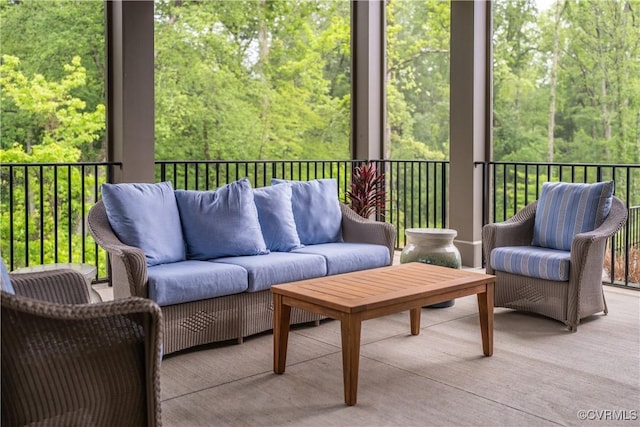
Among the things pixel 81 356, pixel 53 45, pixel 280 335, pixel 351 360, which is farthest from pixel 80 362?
pixel 53 45

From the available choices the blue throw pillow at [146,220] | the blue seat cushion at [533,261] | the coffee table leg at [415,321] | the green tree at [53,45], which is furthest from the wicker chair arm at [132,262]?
the green tree at [53,45]

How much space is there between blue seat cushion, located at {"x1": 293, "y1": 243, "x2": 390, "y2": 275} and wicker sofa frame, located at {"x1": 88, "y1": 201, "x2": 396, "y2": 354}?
405 mm

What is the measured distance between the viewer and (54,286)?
2.38m

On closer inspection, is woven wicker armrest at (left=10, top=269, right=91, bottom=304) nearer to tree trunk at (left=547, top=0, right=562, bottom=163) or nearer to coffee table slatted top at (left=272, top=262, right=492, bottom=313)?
coffee table slatted top at (left=272, top=262, right=492, bottom=313)

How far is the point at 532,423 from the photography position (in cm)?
254

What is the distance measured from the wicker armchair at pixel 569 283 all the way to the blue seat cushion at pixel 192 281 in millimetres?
1750

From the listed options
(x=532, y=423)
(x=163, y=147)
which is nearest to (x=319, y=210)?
(x=532, y=423)

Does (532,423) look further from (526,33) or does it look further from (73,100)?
(526,33)

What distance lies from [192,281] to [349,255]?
1188mm

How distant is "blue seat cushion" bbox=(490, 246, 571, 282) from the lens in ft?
13.0

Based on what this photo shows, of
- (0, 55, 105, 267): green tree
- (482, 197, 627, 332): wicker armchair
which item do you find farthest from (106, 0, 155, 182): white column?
(0, 55, 105, 267): green tree

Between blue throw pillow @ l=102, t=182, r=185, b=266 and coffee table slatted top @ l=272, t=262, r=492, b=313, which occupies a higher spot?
blue throw pillow @ l=102, t=182, r=185, b=266

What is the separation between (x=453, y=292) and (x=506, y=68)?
29.9ft

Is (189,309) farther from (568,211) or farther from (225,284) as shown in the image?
(568,211)
